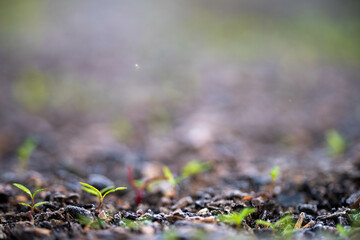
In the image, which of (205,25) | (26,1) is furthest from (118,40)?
(26,1)

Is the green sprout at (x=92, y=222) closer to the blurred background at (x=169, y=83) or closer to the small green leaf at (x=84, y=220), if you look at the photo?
the small green leaf at (x=84, y=220)

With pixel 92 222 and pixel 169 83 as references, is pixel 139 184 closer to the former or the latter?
pixel 92 222

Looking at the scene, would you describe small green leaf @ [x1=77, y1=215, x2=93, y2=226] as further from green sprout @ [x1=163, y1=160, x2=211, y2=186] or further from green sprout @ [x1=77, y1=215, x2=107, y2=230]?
green sprout @ [x1=163, y1=160, x2=211, y2=186]

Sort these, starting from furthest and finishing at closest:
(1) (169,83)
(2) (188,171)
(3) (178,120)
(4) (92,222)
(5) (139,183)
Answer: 1. (1) (169,83)
2. (3) (178,120)
3. (2) (188,171)
4. (5) (139,183)
5. (4) (92,222)

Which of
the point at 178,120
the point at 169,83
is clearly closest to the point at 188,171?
the point at 178,120

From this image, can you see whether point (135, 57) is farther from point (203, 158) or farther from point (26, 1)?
point (26, 1)
